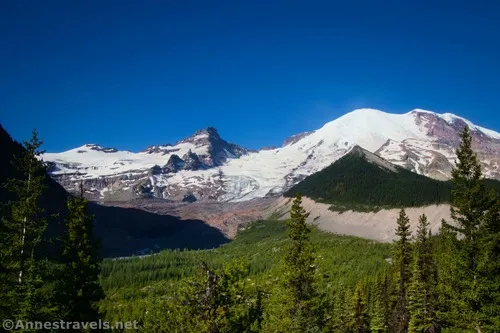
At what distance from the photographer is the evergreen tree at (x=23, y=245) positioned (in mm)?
28359

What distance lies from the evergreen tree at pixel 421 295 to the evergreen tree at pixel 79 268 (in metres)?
32.4

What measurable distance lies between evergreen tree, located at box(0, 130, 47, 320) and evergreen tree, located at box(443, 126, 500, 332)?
2761cm

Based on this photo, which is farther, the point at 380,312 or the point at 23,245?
the point at 380,312

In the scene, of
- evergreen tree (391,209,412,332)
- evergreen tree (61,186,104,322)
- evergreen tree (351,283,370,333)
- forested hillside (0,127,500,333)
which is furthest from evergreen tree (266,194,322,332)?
evergreen tree (351,283,370,333)

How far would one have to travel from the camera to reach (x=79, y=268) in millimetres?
34188

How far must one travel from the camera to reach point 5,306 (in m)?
28.3

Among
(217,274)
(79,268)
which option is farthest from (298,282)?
(79,268)

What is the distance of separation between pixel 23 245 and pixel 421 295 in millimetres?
39527

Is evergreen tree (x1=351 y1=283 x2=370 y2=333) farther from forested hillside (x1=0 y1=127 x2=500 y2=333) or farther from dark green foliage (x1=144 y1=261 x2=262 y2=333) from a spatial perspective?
dark green foliage (x1=144 y1=261 x2=262 y2=333)

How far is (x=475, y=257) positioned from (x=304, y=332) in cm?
1379

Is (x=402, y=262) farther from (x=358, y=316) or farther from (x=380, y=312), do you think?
(x=358, y=316)

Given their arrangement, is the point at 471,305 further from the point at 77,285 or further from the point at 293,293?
the point at 77,285

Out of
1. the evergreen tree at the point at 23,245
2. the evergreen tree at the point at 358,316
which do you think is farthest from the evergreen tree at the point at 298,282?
the evergreen tree at the point at 358,316

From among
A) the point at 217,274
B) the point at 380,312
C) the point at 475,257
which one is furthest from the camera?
the point at 380,312
